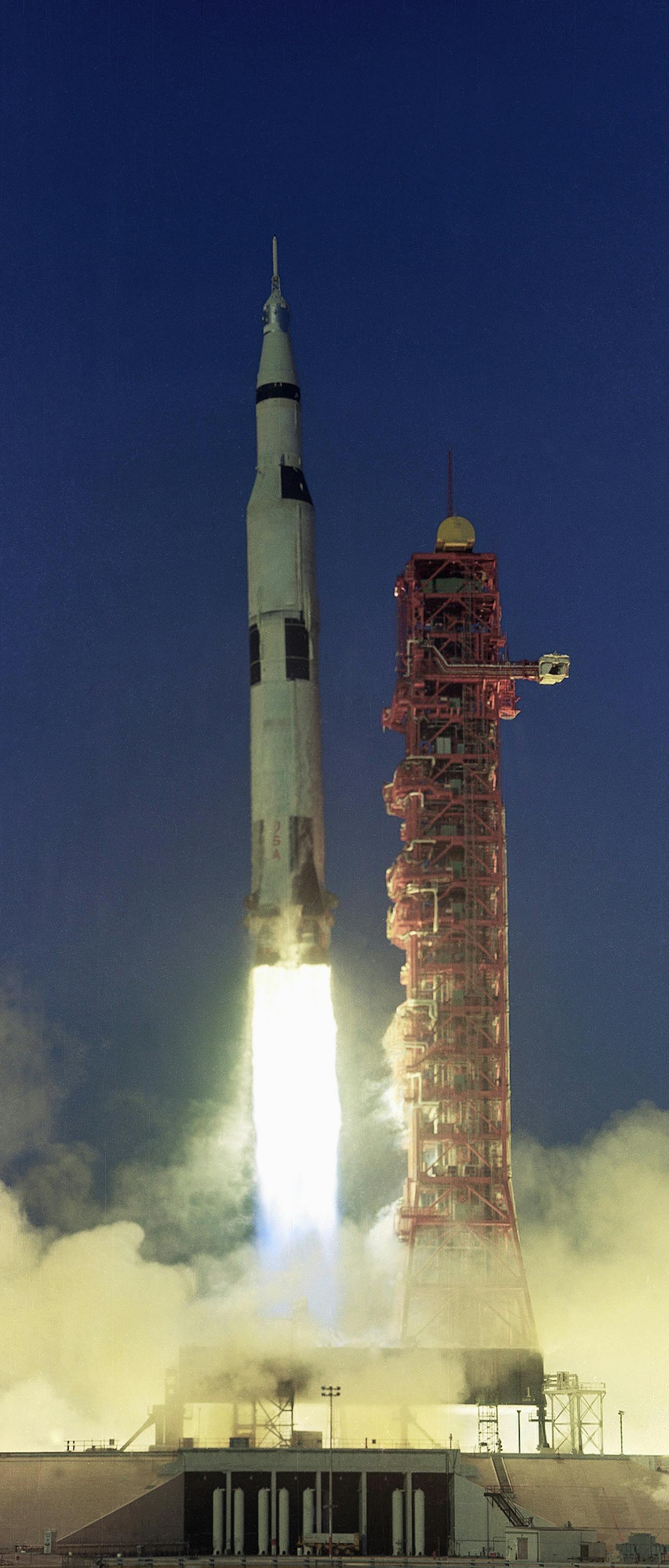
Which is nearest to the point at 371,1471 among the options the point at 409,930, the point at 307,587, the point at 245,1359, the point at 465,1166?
the point at 245,1359

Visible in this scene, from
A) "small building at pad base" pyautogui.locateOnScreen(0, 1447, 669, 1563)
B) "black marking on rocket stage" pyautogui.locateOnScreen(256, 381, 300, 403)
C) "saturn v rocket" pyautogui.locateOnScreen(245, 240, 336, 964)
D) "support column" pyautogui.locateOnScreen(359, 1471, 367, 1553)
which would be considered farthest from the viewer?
"black marking on rocket stage" pyautogui.locateOnScreen(256, 381, 300, 403)

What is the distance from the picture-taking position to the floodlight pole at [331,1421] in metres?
87.0

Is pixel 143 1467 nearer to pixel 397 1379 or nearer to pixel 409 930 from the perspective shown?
→ pixel 397 1379

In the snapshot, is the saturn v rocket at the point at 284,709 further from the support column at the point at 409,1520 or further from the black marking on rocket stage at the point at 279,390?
the support column at the point at 409,1520

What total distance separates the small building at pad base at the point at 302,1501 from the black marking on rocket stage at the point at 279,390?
127 feet

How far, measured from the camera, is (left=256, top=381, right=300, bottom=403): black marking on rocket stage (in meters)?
100

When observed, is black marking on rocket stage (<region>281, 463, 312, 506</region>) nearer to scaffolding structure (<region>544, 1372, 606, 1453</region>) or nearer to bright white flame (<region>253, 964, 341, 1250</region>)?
bright white flame (<region>253, 964, 341, 1250</region>)

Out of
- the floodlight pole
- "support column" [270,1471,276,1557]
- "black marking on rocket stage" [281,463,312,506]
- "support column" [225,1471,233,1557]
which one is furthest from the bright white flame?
"black marking on rocket stage" [281,463,312,506]

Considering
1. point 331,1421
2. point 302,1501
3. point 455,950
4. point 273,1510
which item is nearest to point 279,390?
point 455,950

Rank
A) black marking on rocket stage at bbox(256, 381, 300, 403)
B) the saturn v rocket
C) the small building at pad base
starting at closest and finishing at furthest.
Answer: the small building at pad base → the saturn v rocket → black marking on rocket stage at bbox(256, 381, 300, 403)

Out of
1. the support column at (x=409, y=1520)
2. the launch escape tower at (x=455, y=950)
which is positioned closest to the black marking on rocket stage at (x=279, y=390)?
the launch escape tower at (x=455, y=950)

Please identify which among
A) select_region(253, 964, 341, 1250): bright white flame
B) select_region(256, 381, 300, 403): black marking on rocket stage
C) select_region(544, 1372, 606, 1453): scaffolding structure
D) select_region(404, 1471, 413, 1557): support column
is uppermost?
select_region(256, 381, 300, 403): black marking on rocket stage

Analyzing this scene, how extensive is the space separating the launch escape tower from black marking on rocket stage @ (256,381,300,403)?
10038mm

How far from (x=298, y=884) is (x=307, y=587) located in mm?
11116
